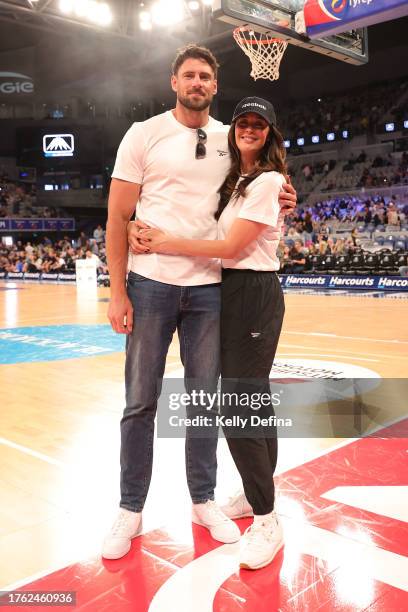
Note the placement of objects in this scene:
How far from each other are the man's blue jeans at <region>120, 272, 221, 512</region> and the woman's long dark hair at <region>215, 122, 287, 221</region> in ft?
1.24

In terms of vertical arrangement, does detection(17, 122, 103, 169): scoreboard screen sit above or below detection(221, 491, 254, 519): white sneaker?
above

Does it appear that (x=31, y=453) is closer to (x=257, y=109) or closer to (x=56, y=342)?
(x=257, y=109)

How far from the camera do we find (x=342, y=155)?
25.5 metres

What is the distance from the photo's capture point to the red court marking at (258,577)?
6.09 ft

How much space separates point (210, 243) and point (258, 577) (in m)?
1.24

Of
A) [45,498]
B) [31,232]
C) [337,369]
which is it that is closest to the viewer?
[45,498]

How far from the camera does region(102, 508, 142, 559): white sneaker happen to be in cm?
218

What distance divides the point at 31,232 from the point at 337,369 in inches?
1126

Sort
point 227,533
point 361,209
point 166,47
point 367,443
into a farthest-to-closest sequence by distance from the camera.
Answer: point 361,209
point 166,47
point 367,443
point 227,533

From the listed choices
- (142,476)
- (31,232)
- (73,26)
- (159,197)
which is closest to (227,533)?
(142,476)

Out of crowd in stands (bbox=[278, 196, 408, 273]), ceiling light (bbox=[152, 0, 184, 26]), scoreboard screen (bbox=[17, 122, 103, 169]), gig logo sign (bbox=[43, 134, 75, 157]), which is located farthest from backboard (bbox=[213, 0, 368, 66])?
gig logo sign (bbox=[43, 134, 75, 157])

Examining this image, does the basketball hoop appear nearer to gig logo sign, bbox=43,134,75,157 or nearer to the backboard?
the backboard

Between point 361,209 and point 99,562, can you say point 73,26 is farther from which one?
point 99,562

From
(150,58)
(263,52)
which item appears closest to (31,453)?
(263,52)
